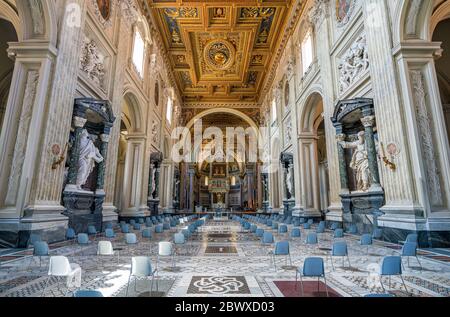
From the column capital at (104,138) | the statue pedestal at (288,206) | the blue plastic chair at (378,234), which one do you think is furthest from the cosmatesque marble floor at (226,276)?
the statue pedestal at (288,206)

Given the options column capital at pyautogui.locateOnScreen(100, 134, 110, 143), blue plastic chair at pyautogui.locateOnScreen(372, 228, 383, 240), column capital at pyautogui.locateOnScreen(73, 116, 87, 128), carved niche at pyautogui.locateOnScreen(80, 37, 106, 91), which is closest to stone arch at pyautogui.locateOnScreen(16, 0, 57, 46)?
carved niche at pyautogui.locateOnScreen(80, 37, 106, 91)

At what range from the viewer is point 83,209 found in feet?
28.0

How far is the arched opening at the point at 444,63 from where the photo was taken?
9.98 metres

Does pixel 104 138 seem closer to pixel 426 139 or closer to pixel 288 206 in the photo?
pixel 426 139

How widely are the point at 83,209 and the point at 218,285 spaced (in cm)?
→ 691

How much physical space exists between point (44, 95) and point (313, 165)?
12.9 meters

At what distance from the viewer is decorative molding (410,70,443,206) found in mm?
6188

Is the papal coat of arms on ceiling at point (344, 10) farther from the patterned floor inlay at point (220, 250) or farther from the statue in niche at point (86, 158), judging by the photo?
the statue in niche at point (86, 158)

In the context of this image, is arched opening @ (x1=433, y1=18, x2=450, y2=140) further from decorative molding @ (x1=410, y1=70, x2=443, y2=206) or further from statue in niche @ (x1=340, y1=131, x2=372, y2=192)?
statue in niche @ (x1=340, y1=131, x2=372, y2=192)

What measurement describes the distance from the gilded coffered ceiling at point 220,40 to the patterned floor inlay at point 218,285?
51.6 feet

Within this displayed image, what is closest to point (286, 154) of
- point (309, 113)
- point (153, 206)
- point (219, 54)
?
point (309, 113)

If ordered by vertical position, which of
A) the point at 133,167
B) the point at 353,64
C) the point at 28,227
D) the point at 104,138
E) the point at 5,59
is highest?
the point at 5,59
